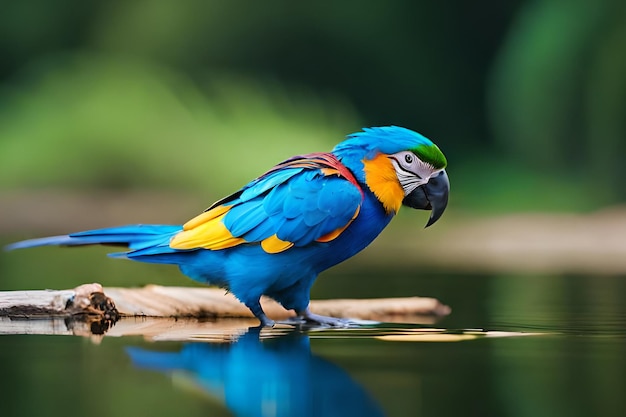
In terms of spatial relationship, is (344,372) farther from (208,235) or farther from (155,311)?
(155,311)

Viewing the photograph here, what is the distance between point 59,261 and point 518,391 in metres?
3.37

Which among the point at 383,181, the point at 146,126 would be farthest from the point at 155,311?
the point at 146,126

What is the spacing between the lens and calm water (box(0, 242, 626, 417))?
1281 mm

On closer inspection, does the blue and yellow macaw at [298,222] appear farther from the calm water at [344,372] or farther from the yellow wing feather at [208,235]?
the calm water at [344,372]

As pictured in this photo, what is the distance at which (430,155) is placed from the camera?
238 cm

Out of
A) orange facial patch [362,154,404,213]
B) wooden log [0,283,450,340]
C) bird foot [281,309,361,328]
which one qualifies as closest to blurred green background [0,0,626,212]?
wooden log [0,283,450,340]

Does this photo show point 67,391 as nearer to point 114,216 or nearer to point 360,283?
point 360,283

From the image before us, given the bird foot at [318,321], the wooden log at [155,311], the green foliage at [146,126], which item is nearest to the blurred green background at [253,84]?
the green foliage at [146,126]

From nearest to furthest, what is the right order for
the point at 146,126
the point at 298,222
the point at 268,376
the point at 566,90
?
1. the point at 268,376
2. the point at 298,222
3. the point at 566,90
4. the point at 146,126

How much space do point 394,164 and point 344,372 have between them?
92cm

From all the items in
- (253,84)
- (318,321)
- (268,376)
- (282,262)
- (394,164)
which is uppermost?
(253,84)

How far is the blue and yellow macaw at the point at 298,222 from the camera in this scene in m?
2.27

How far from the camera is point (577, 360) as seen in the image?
5.70 feet

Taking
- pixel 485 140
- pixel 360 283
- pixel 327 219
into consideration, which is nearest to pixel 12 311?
pixel 327 219
